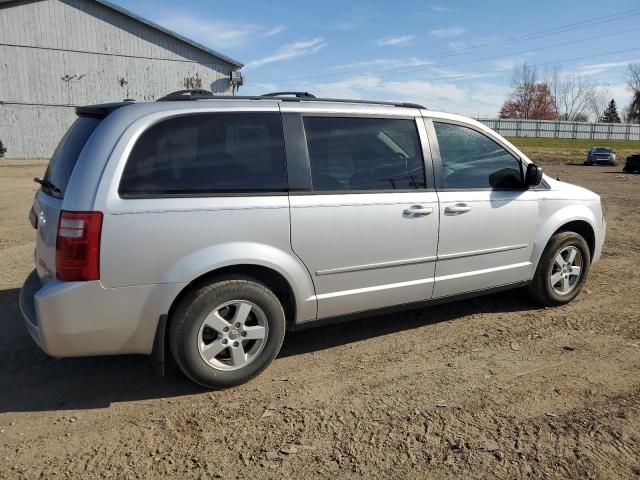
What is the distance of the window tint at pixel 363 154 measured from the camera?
3.81 meters

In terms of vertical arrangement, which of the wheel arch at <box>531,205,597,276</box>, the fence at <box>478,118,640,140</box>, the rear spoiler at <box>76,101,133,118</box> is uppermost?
the fence at <box>478,118,640,140</box>

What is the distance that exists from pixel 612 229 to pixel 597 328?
17.8 ft

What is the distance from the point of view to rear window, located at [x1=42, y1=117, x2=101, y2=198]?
3310mm

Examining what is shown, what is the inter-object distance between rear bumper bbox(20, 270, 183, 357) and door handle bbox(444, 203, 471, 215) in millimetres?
2177

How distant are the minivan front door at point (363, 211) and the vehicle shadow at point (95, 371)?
58 centimetres

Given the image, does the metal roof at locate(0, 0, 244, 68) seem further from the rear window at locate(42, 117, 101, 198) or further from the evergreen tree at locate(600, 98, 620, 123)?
the evergreen tree at locate(600, 98, 620, 123)

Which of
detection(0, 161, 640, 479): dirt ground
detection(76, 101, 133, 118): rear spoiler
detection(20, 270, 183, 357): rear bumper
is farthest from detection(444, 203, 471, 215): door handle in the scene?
detection(76, 101, 133, 118): rear spoiler

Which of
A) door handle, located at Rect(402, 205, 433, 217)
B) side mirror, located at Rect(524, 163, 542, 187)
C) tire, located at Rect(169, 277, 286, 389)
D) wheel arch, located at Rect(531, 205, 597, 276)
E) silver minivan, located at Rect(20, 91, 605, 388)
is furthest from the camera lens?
wheel arch, located at Rect(531, 205, 597, 276)

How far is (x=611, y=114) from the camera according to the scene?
10562cm

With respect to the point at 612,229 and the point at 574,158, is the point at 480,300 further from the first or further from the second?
the point at 574,158

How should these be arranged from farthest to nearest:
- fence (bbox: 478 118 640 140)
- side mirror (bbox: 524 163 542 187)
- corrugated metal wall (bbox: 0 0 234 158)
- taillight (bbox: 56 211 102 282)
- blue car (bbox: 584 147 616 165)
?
fence (bbox: 478 118 640 140) < blue car (bbox: 584 147 616 165) < corrugated metal wall (bbox: 0 0 234 158) < side mirror (bbox: 524 163 542 187) < taillight (bbox: 56 211 102 282)

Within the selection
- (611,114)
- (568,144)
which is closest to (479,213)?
(568,144)

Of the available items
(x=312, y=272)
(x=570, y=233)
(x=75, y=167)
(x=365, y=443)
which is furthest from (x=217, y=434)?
(x=570, y=233)

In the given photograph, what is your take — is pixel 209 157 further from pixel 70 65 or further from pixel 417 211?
pixel 70 65
